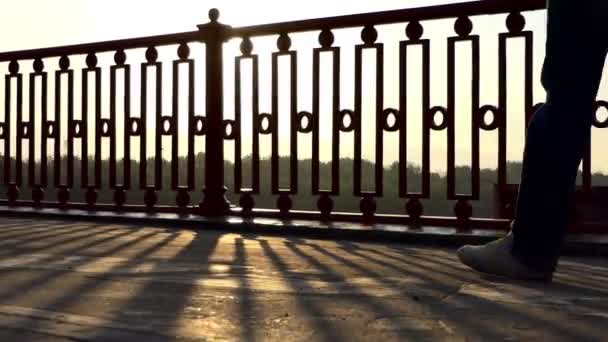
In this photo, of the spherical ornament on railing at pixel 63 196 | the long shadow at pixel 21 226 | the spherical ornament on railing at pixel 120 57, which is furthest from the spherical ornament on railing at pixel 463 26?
the spherical ornament on railing at pixel 63 196

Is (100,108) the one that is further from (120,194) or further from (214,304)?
(214,304)

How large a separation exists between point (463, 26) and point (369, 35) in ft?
2.07

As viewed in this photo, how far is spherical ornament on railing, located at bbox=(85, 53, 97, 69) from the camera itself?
21.6 feet

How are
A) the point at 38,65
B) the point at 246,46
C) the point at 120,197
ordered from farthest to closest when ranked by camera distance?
the point at 38,65 < the point at 120,197 < the point at 246,46

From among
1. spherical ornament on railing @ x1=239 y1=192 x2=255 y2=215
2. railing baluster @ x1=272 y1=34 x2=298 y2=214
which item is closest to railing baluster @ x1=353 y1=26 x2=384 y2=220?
railing baluster @ x1=272 y1=34 x2=298 y2=214

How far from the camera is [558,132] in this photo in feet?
9.34

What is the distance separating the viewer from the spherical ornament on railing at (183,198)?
6.06 meters

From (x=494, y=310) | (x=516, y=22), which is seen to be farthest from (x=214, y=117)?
(x=494, y=310)

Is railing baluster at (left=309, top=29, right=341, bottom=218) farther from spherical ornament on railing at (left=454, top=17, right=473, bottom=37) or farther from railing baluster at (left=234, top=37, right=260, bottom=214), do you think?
spherical ornament on railing at (left=454, top=17, right=473, bottom=37)

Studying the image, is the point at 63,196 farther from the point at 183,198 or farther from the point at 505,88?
the point at 505,88

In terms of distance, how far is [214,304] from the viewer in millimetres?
2363

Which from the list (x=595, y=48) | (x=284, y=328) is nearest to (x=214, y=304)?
(x=284, y=328)

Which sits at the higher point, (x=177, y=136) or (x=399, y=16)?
(x=399, y=16)

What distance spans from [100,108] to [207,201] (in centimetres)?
138
